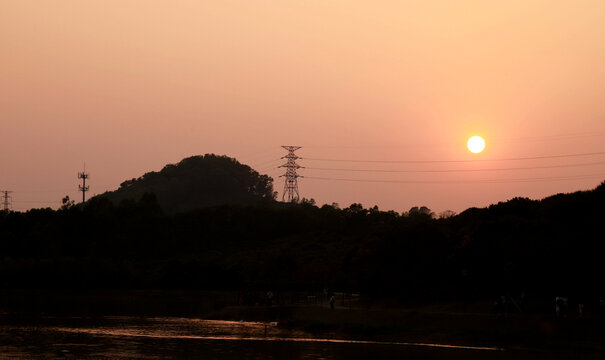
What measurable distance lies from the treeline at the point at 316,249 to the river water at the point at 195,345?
13.4 meters

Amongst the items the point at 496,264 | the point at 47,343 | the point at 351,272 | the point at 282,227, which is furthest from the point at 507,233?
the point at 282,227

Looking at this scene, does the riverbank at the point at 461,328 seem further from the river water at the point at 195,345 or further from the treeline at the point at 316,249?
the treeline at the point at 316,249

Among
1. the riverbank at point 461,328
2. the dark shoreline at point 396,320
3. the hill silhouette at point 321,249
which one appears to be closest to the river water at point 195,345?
the riverbank at point 461,328

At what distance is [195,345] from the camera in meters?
51.8

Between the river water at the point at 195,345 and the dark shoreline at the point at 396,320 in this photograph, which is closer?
the river water at the point at 195,345

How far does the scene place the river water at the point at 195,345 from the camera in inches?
1828

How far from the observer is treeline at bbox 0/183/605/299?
203ft

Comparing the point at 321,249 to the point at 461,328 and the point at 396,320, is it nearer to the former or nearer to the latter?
the point at 396,320

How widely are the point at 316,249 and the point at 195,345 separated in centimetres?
9922

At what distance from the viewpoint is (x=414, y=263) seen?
71875 mm

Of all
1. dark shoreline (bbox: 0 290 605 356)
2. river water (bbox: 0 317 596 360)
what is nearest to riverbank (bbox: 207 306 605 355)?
dark shoreline (bbox: 0 290 605 356)

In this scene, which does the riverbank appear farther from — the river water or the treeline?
the treeline

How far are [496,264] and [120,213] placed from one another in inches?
4703

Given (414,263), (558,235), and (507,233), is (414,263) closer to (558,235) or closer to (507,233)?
(507,233)
